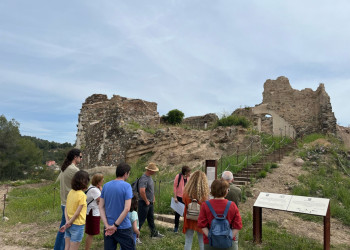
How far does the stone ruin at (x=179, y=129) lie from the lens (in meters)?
16.2

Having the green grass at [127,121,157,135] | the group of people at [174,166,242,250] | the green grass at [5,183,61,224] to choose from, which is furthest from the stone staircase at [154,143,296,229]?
the green grass at [127,121,157,135]

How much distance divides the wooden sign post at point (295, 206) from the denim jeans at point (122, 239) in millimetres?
3414

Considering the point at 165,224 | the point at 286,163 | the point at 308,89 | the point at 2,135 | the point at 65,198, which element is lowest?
the point at 165,224

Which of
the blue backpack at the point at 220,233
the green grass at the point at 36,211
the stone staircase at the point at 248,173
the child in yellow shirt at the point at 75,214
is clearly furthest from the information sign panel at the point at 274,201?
the green grass at the point at 36,211

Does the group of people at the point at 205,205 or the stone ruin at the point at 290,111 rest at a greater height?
the stone ruin at the point at 290,111

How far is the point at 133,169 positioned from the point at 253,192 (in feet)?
22.1

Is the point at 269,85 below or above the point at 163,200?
above

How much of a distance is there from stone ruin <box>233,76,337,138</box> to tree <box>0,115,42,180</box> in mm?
24764

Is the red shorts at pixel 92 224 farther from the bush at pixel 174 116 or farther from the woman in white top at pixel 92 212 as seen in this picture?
the bush at pixel 174 116

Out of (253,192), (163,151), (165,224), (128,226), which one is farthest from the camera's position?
(163,151)

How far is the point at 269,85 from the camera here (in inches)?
865

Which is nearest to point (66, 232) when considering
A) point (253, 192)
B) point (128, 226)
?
point (128, 226)

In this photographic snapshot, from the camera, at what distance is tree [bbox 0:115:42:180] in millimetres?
30781

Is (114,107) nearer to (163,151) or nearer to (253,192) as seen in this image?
(163,151)
